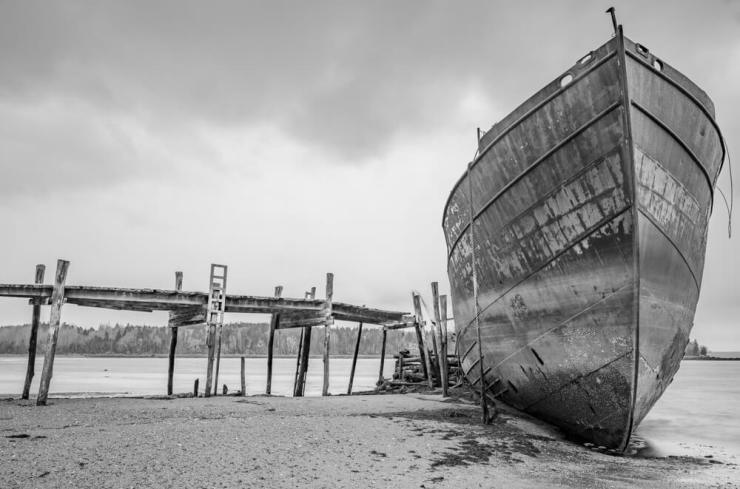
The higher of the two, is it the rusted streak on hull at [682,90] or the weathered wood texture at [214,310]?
the rusted streak on hull at [682,90]

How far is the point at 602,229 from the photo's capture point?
689cm

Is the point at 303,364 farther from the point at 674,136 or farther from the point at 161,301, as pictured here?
the point at 674,136

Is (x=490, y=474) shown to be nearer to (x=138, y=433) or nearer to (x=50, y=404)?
(x=138, y=433)

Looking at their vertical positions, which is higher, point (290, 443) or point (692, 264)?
point (692, 264)

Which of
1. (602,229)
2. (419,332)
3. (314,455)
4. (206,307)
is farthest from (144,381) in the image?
(602,229)

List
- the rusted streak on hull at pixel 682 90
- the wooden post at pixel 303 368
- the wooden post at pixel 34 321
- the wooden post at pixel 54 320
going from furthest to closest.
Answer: the wooden post at pixel 303 368 < the wooden post at pixel 34 321 < the wooden post at pixel 54 320 < the rusted streak on hull at pixel 682 90

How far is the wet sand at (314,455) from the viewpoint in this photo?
5035 mm

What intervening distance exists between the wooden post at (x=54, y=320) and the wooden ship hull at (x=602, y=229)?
12100 mm

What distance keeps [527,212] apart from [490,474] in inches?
165

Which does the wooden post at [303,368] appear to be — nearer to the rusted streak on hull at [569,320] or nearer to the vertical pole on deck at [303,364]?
the vertical pole on deck at [303,364]

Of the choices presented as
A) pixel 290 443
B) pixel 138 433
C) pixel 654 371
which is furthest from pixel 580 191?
pixel 138 433

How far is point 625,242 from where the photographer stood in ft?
21.8

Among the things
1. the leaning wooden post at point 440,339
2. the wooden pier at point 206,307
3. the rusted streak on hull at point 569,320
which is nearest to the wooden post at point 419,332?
the wooden pier at point 206,307

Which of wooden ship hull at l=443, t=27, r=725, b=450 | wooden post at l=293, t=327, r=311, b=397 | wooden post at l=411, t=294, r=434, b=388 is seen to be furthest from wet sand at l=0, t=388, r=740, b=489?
wooden post at l=293, t=327, r=311, b=397
